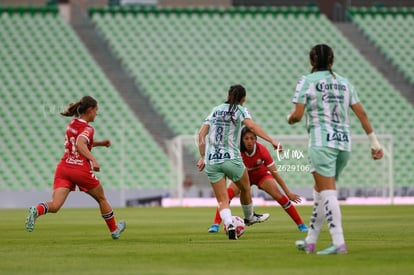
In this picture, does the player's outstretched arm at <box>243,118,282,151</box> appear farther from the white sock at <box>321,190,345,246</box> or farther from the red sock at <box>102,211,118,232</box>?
the red sock at <box>102,211,118,232</box>

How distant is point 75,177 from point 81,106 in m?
0.95

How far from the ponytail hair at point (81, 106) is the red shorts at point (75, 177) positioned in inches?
27.9

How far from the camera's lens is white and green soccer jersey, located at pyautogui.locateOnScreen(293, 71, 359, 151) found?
987cm

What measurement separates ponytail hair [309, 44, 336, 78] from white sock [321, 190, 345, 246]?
47.3 inches

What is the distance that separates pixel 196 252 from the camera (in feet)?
35.1

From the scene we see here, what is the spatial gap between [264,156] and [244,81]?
21861mm

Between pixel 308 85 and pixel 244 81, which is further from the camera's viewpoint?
pixel 244 81

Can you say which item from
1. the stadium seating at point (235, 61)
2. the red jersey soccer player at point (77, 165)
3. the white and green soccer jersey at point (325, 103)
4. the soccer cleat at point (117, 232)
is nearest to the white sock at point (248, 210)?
the soccer cleat at point (117, 232)

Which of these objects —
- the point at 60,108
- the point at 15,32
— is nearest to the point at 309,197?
the point at 60,108

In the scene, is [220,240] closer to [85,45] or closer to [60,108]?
[60,108]

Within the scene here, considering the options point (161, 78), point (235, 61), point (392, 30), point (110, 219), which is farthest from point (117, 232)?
point (392, 30)

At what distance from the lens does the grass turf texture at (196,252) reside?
8625 millimetres

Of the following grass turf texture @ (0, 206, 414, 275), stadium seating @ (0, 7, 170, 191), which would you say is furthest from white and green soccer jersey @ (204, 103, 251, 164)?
stadium seating @ (0, 7, 170, 191)

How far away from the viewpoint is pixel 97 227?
58.6 feet
